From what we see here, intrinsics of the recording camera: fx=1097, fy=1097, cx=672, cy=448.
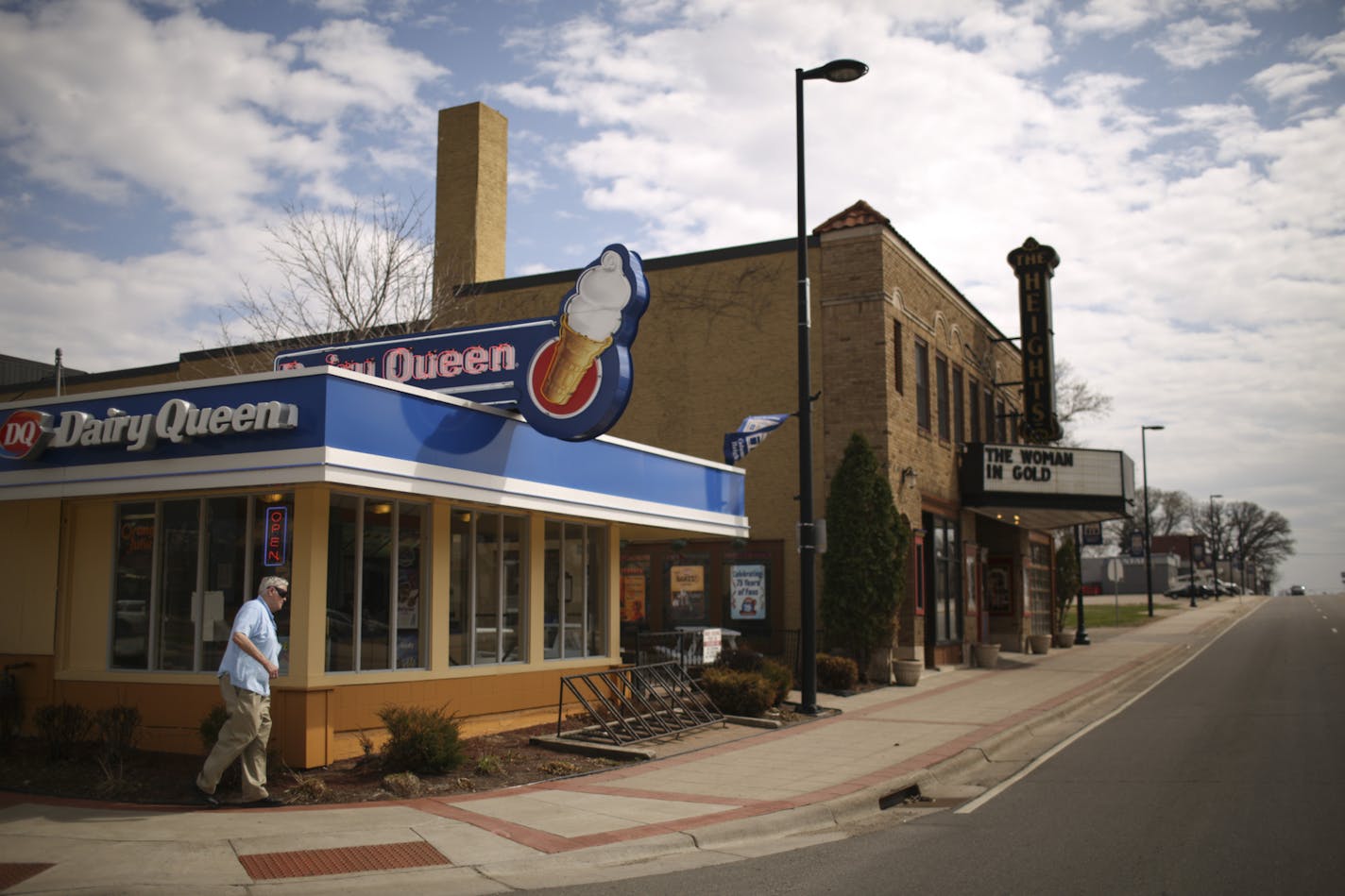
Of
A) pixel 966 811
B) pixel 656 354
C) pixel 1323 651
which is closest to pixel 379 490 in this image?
pixel 966 811

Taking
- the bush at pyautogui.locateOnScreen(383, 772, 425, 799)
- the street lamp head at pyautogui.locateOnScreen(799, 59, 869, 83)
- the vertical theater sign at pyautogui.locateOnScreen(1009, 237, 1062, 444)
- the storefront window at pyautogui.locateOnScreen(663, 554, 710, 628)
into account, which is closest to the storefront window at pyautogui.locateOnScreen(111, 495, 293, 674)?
the bush at pyautogui.locateOnScreen(383, 772, 425, 799)

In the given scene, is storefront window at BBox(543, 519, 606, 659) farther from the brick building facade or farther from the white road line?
the white road line

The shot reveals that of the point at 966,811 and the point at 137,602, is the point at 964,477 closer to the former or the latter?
the point at 966,811

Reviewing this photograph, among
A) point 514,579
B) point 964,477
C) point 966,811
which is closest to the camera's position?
point 966,811

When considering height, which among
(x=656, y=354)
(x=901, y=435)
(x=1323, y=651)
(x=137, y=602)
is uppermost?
(x=656, y=354)

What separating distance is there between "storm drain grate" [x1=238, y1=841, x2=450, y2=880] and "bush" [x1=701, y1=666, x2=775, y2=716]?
8.19 meters

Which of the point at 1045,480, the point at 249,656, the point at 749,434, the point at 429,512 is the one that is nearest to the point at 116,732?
the point at 249,656

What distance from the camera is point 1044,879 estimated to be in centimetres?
738

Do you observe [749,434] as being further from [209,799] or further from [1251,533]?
[1251,533]

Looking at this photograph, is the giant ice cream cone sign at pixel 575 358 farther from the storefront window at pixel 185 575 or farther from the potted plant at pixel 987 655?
the potted plant at pixel 987 655

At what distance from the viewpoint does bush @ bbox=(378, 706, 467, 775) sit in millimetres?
10727

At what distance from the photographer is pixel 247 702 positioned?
954cm

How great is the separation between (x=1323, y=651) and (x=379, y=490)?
1162 inches

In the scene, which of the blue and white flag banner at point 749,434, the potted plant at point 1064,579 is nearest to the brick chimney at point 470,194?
the blue and white flag banner at point 749,434
